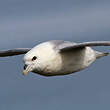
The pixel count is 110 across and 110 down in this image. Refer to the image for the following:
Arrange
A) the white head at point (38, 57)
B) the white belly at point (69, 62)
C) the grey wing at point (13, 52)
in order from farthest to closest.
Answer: the grey wing at point (13, 52), the white belly at point (69, 62), the white head at point (38, 57)

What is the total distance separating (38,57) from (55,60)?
141 centimetres

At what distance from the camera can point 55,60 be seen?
36.6 m

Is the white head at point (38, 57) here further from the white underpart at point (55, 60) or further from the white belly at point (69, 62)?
the white belly at point (69, 62)

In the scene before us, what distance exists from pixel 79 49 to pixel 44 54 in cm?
279

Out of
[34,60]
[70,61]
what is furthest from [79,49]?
[34,60]

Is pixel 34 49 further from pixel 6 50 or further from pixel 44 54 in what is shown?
pixel 6 50

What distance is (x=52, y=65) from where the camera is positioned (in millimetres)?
36375

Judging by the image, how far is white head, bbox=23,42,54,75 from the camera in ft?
115

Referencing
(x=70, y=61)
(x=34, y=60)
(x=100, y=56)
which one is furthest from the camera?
(x=100, y=56)

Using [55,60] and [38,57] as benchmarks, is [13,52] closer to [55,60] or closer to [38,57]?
[55,60]

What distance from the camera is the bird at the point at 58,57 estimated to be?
35.3 meters

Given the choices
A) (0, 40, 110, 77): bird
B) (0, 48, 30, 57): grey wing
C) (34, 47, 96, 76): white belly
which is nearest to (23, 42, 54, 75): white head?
(0, 40, 110, 77): bird

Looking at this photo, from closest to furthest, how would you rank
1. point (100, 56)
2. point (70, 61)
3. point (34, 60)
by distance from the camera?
point (34, 60)
point (70, 61)
point (100, 56)

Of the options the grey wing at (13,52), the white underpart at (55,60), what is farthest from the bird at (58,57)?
the grey wing at (13,52)
